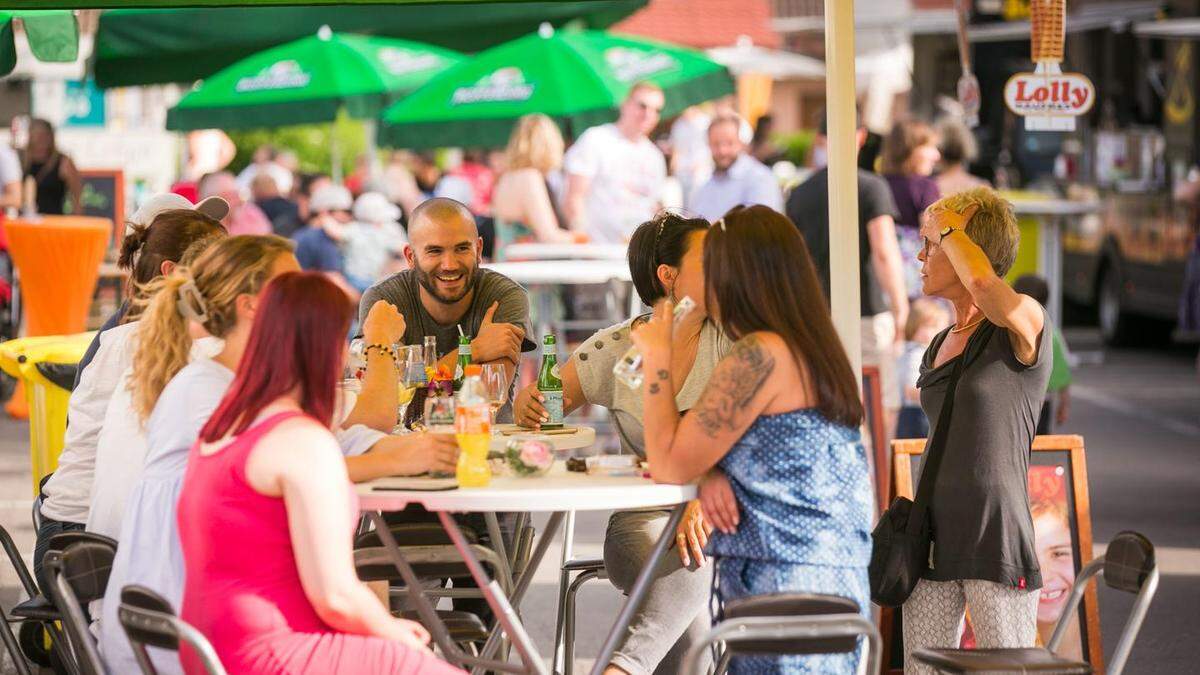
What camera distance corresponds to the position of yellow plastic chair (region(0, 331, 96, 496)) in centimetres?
635

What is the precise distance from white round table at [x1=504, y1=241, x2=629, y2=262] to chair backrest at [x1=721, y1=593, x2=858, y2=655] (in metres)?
8.15

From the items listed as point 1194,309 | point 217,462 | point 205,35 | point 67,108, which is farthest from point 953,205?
point 67,108

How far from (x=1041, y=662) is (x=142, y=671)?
2059 millimetres

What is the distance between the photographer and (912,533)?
489 centimetres

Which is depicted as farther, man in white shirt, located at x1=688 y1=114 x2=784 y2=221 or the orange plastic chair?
the orange plastic chair

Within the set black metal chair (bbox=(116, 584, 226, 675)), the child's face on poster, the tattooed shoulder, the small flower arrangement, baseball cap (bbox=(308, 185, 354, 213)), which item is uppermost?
baseball cap (bbox=(308, 185, 354, 213))

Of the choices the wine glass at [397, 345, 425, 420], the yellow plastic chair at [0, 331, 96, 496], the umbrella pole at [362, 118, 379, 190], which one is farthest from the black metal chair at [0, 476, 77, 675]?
the umbrella pole at [362, 118, 379, 190]

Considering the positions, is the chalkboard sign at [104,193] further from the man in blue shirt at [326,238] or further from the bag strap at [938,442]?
the bag strap at [938,442]

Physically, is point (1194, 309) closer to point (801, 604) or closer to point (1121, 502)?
point (1121, 502)

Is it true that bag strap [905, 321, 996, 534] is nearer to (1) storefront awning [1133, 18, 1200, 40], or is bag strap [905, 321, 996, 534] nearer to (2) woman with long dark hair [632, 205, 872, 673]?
(2) woman with long dark hair [632, 205, 872, 673]

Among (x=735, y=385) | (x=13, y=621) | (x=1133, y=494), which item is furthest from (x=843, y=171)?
(x=1133, y=494)

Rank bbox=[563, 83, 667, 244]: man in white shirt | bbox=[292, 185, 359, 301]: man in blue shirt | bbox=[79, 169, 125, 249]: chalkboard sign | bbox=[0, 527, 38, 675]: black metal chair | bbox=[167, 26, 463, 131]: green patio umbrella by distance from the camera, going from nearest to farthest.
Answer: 1. bbox=[0, 527, 38, 675]: black metal chair
2. bbox=[563, 83, 667, 244]: man in white shirt
3. bbox=[292, 185, 359, 301]: man in blue shirt
4. bbox=[167, 26, 463, 131]: green patio umbrella
5. bbox=[79, 169, 125, 249]: chalkboard sign

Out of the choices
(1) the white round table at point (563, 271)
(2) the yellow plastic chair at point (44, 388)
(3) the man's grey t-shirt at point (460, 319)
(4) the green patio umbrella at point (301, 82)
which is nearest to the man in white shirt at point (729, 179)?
(1) the white round table at point (563, 271)

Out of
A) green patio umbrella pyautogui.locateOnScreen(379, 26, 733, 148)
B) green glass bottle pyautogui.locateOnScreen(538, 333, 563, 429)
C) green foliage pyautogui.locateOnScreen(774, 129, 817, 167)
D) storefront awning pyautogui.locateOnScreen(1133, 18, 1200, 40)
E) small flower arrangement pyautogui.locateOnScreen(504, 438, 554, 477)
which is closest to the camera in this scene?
small flower arrangement pyautogui.locateOnScreen(504, 438, 554, 477)
